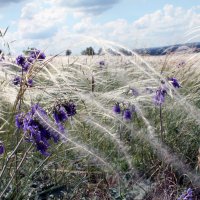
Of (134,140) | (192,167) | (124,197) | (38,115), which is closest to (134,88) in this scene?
(134,140)

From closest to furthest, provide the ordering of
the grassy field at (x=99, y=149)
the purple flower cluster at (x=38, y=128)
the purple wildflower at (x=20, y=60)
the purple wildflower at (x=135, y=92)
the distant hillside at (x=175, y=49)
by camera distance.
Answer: the purple flower cluster at (x=38, y=128) → the grassy field at (x=99, y=149) → the purple wildflower at (x=20, y=60) → the purple wildflower at (x=135, y=92) → the distant hillside at (x=175, y=49)

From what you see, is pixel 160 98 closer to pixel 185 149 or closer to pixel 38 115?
pixel 185 149

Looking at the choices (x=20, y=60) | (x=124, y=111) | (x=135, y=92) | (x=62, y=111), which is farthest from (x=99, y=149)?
(x=62, y=111)

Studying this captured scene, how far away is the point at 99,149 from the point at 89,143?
10 centimetres

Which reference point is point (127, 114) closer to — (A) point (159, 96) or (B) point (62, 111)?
(A) point (159, 96)

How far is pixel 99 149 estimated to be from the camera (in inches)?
113

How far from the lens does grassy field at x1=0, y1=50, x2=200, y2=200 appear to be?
2.04 meters

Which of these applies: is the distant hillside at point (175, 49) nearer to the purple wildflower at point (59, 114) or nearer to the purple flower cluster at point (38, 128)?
the purple wildflower at point (59, 114)

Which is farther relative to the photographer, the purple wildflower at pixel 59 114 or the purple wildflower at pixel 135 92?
the purple wildflower at pixel 135 92

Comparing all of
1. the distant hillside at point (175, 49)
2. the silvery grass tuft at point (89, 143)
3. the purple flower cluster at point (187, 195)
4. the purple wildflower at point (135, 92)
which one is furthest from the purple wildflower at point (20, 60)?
the distant hillside at point (175, 49)

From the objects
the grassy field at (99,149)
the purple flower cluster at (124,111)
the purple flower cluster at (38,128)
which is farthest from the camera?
the purple flower cluster at (124,111)

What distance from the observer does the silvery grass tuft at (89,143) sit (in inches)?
77.4

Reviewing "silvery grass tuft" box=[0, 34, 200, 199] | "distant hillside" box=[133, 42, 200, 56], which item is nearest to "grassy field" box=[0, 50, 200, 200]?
"silvery grass tuft" box=[0, 34, 200, 199]

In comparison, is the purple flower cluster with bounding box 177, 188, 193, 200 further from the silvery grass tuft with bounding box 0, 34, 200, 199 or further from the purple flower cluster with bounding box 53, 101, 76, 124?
the purple flower cluster with bounding box 53, 101, 76, 124
